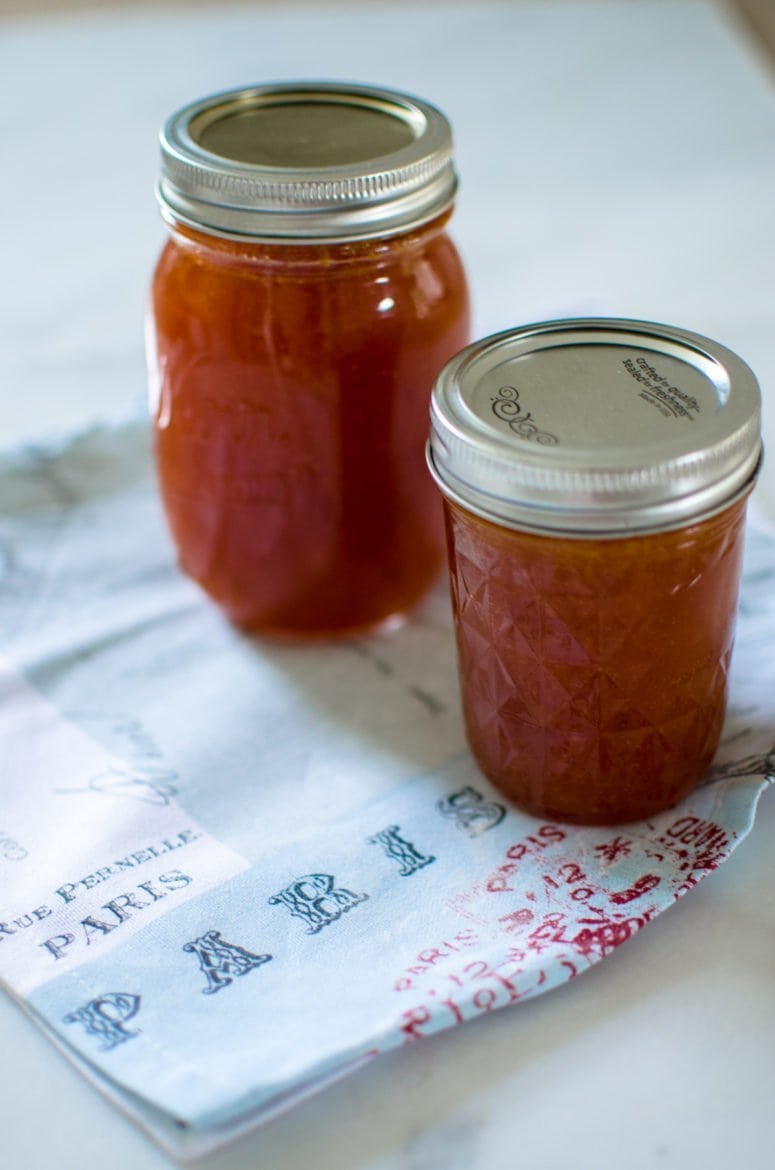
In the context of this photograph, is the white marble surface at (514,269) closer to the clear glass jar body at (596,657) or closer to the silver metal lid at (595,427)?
the clear glass jar body at (596,657)

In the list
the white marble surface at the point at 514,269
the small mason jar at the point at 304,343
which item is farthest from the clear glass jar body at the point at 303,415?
the white marble surface at the point at 514,269

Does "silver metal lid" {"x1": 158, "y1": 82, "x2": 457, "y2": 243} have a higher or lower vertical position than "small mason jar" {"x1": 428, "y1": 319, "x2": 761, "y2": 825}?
higher

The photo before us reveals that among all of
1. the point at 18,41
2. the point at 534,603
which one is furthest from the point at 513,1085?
the point at 18,41

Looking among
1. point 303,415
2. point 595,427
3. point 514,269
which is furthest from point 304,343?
point 514,269

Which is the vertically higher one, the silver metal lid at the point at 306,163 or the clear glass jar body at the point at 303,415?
the silver metal lid at the point at 306,163

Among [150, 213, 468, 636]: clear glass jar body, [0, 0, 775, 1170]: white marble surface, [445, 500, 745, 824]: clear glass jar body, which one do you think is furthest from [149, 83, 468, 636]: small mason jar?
[0, 0, 775, 1170]: white marble surface

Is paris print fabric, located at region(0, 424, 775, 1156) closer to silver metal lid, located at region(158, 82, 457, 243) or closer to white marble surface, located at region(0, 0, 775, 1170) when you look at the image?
white marble surface, located at region(0, 0, 775, 1170)

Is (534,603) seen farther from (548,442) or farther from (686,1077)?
(686,1077)
